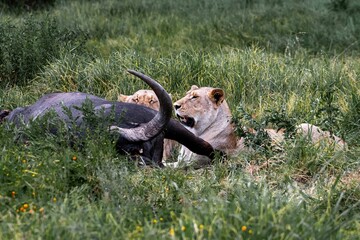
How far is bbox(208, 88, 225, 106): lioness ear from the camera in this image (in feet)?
26.1

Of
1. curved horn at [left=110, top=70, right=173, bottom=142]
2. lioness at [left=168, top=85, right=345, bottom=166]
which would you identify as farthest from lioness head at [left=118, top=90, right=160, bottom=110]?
curved horn at [left=110, top=70, right=173, bottom=142]

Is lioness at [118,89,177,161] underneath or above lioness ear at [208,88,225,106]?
underneath

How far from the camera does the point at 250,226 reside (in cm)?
453

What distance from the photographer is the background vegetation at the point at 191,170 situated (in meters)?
4.66

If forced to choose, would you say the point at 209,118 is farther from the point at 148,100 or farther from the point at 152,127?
the point at 152,127

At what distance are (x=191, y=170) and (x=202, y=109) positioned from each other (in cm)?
144

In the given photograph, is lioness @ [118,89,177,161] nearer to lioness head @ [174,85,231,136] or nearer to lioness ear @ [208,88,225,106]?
lioness head @ [174,85,231,136]

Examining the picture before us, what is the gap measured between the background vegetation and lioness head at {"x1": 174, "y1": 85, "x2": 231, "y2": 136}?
265 millimetres

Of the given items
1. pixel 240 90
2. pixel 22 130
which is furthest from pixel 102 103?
pixel 240 90

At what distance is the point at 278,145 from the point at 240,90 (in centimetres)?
→ 260

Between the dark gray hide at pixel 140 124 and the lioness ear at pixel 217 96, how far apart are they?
67cm

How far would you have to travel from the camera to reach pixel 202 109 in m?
8.07

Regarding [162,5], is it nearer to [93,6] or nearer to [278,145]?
[93,6]

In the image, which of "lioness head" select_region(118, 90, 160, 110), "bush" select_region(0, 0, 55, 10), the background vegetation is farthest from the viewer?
"bush" select_region(0, 0, 55, 10)
